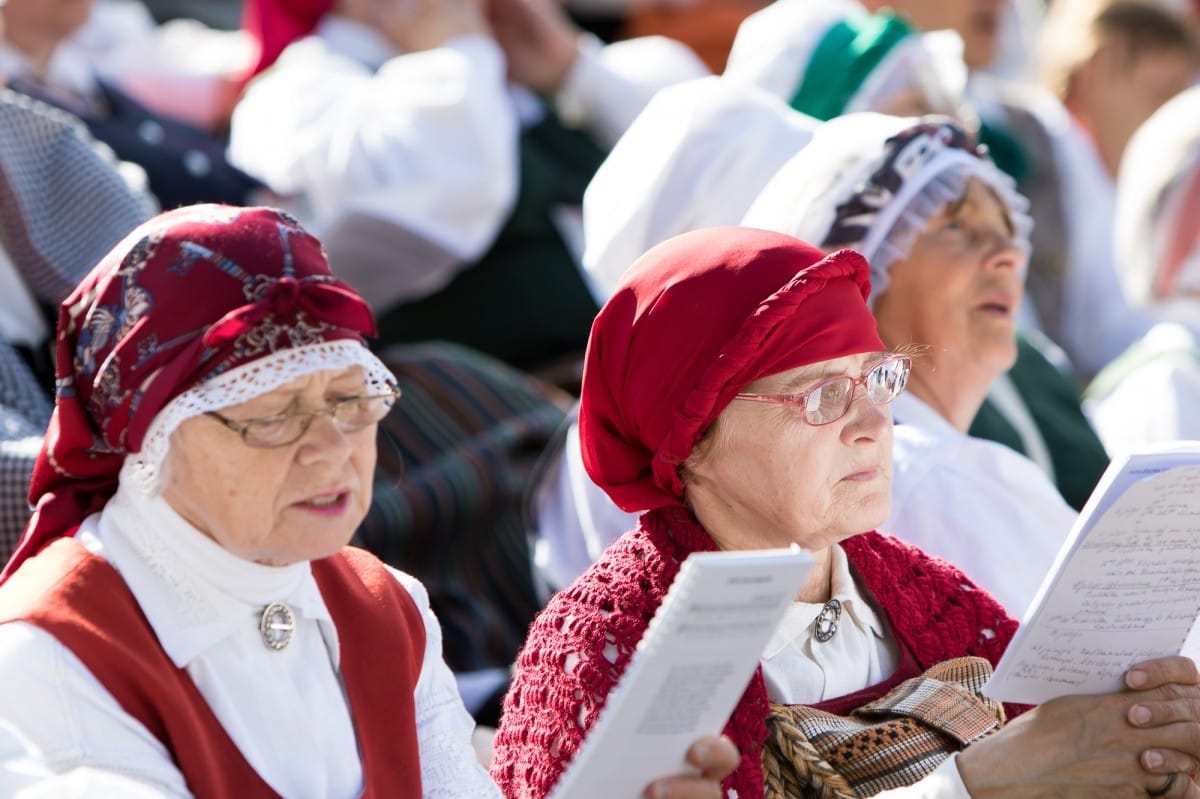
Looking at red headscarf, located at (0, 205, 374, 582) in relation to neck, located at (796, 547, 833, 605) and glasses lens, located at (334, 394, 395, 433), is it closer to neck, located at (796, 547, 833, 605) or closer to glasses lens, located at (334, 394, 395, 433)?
glasses lens, located at (334, 394, 395, 433)

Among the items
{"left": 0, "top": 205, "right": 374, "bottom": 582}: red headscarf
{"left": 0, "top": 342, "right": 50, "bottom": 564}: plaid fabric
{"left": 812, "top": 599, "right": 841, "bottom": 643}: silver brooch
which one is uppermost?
{"left": 0, "top": 205, "right": 374, "bottom": 582}: red headscarf

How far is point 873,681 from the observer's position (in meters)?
2.82

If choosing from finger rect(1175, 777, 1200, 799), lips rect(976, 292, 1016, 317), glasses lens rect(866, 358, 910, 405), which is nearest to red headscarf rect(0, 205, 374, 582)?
glasses lens rect(866, 358, 910, 405)

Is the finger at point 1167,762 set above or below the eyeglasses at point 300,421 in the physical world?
below

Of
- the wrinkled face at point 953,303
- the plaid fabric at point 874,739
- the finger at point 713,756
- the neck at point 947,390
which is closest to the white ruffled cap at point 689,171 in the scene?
the wrinkled face at point 953,303

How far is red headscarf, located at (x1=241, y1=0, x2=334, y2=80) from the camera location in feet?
19.8

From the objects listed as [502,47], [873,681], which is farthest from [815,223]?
[502,47]

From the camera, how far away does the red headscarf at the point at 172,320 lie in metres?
2.27

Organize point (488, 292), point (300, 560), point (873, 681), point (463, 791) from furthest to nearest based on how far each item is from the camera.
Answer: point (488, 292) → point (873, 681) → point (463, 791) → point (300, 560)

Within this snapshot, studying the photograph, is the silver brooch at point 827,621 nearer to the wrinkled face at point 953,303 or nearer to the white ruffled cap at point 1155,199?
the wrinkled face at point 953,303

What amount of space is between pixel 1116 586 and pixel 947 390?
1.20m

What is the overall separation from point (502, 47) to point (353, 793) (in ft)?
13.2

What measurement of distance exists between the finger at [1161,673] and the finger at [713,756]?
2.42 ft

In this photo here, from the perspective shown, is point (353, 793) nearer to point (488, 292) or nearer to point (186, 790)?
point (186, 790)
